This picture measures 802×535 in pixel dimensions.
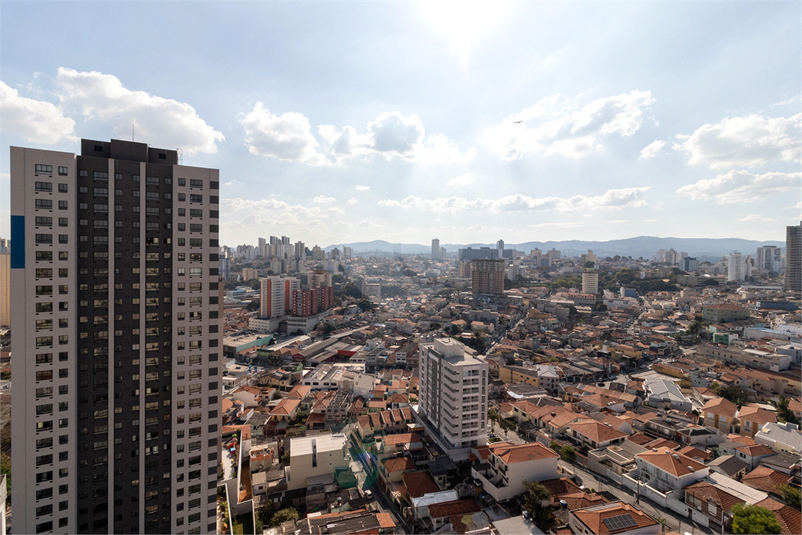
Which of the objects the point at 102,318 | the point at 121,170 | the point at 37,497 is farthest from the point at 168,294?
the point at 37,497

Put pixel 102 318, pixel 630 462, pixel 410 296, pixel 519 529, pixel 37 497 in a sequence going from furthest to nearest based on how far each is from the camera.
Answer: pixel 410 296, pixel 630 462, pixel 519 529, pixel 102 318, pixel 37 497

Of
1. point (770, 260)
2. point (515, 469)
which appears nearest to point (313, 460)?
point (515, 469)

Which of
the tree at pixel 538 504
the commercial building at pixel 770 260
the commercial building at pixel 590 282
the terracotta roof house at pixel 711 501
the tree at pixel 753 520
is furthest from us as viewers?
the commercial building at pixel 770 260

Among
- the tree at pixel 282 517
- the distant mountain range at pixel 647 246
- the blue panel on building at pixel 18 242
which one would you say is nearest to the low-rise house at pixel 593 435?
the tree at pixel 282 517

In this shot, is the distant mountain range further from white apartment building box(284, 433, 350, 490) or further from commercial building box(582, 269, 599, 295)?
white apartment building box(284, 433, 350, 490)

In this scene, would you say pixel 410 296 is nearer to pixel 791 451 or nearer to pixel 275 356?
pixel 275 356

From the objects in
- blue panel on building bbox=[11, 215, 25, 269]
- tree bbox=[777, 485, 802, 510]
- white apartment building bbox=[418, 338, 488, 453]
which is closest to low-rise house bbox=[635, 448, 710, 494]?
tree bbox=[777, 485, 802, 510]

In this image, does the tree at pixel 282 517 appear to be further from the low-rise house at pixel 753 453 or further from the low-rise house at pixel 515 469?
the low-rise house at pixel 753 453
